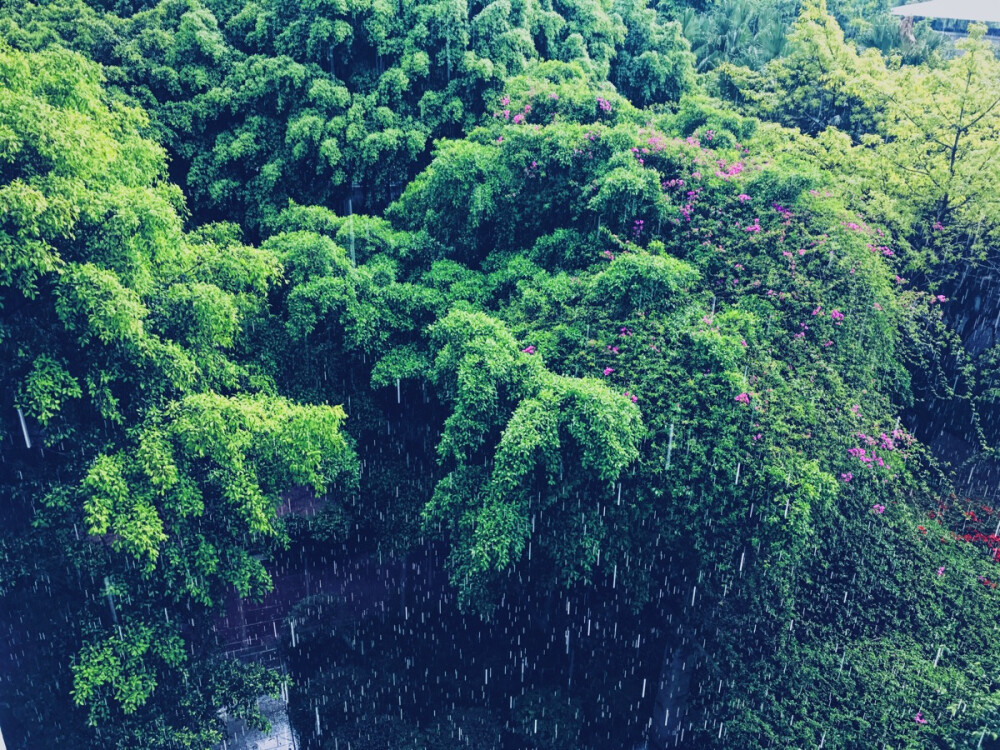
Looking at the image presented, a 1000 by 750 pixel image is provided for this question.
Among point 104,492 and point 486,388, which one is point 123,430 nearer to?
point 104,492

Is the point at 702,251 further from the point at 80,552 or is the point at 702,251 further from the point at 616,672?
the point at 80,552

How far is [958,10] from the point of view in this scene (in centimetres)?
2081

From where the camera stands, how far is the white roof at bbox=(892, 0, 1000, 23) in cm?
1994

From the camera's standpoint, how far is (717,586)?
834cm

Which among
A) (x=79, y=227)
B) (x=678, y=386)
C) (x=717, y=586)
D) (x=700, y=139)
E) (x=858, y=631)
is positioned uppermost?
(x=700, y=139)

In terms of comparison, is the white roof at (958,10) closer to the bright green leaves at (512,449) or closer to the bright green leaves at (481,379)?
the bright green leaves at (481,379)

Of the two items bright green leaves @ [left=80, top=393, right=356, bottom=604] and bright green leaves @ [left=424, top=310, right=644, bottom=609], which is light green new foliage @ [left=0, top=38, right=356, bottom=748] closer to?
bright green leaves @ [left=80, top=393, right=356, bottom=604]

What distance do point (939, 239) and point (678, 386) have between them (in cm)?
810

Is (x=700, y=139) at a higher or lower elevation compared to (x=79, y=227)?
higher

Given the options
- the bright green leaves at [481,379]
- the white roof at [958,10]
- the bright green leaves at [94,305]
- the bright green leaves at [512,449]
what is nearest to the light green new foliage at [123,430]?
the bright green leaves at [94,305]

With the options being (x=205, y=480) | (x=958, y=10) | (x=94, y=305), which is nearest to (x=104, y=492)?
(x=205, y=480)

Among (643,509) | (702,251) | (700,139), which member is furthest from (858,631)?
(700,139)

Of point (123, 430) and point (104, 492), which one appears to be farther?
point (123, 430)

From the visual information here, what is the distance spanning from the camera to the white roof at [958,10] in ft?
65.4
